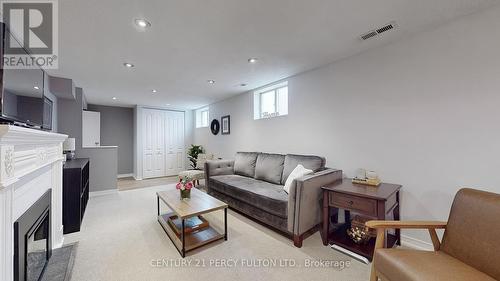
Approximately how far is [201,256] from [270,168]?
1763 millimetres

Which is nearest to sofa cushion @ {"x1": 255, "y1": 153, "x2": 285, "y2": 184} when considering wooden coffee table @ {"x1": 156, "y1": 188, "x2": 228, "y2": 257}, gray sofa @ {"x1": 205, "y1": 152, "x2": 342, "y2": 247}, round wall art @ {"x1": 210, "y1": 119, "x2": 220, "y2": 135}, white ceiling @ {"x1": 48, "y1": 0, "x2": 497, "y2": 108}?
gray sofa @ {"x1": 205, "y1": 152, "x2": 342, "y2": 247}

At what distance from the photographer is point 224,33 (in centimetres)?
206

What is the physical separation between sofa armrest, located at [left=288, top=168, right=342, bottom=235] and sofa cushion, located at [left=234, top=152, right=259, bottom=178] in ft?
5.13

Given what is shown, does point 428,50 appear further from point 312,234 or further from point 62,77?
point 62,77

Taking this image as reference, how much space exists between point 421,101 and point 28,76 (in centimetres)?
371

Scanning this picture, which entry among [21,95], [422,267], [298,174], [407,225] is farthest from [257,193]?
[21,95]

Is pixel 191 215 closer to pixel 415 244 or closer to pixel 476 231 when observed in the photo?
pixel 476 231

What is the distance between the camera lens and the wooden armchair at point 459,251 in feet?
3.80

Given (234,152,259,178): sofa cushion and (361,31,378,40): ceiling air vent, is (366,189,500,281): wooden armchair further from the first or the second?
(234,152,259,178): sofa cushion

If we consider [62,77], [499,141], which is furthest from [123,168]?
[499,141]

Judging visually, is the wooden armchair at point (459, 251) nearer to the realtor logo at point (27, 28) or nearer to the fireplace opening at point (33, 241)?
the fireplace opening at point (33, 241)

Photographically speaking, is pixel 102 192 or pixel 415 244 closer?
pixel 415 244

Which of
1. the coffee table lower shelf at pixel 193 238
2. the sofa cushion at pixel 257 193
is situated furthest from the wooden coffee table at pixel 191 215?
the sofa cushion at pixel 257 193

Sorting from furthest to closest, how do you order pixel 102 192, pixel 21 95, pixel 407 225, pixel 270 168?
pixel 102 192
pixel 270 168
pixel 21 95
pixel 407 225
